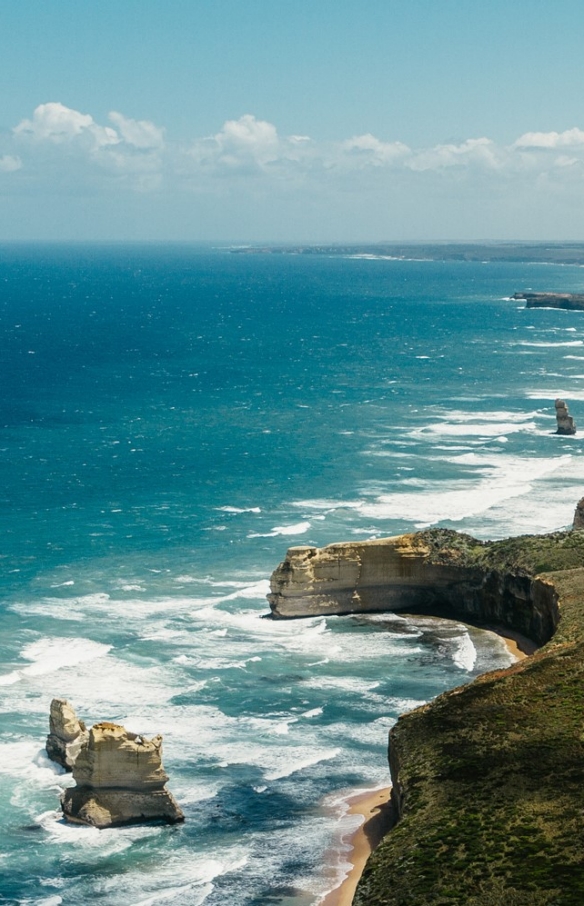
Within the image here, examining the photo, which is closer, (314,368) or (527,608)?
(527,608)

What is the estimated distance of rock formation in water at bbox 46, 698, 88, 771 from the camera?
57969mm

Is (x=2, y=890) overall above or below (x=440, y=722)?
below

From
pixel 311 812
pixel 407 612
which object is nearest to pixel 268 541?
pixel 407 612

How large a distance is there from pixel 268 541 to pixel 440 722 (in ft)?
134

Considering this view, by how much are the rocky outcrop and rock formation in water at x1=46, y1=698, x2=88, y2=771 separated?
20.8m

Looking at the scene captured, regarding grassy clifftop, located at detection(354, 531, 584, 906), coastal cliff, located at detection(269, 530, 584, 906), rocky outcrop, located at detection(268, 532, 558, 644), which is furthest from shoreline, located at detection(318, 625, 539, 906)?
rocky outcrop, located at detection(268, 532, 558, 644)

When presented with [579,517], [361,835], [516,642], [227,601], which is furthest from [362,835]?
[579,517]

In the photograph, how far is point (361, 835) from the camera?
173 feet

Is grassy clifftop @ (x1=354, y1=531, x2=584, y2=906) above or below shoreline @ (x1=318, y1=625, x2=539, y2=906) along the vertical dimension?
above

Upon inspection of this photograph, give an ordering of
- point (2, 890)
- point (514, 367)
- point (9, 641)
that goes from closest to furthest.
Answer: point (2, 890) → point (9, 641) → point (514, 367)

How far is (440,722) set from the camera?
5291cm

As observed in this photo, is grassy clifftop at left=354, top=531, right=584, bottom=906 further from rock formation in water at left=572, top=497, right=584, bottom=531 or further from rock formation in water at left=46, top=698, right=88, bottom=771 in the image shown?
rock formation in water at left=572, top=497, right=584, bottom=531

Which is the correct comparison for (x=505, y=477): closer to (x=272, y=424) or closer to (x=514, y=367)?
(x=272, y=424)

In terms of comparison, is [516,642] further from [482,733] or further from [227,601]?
[482,733]
